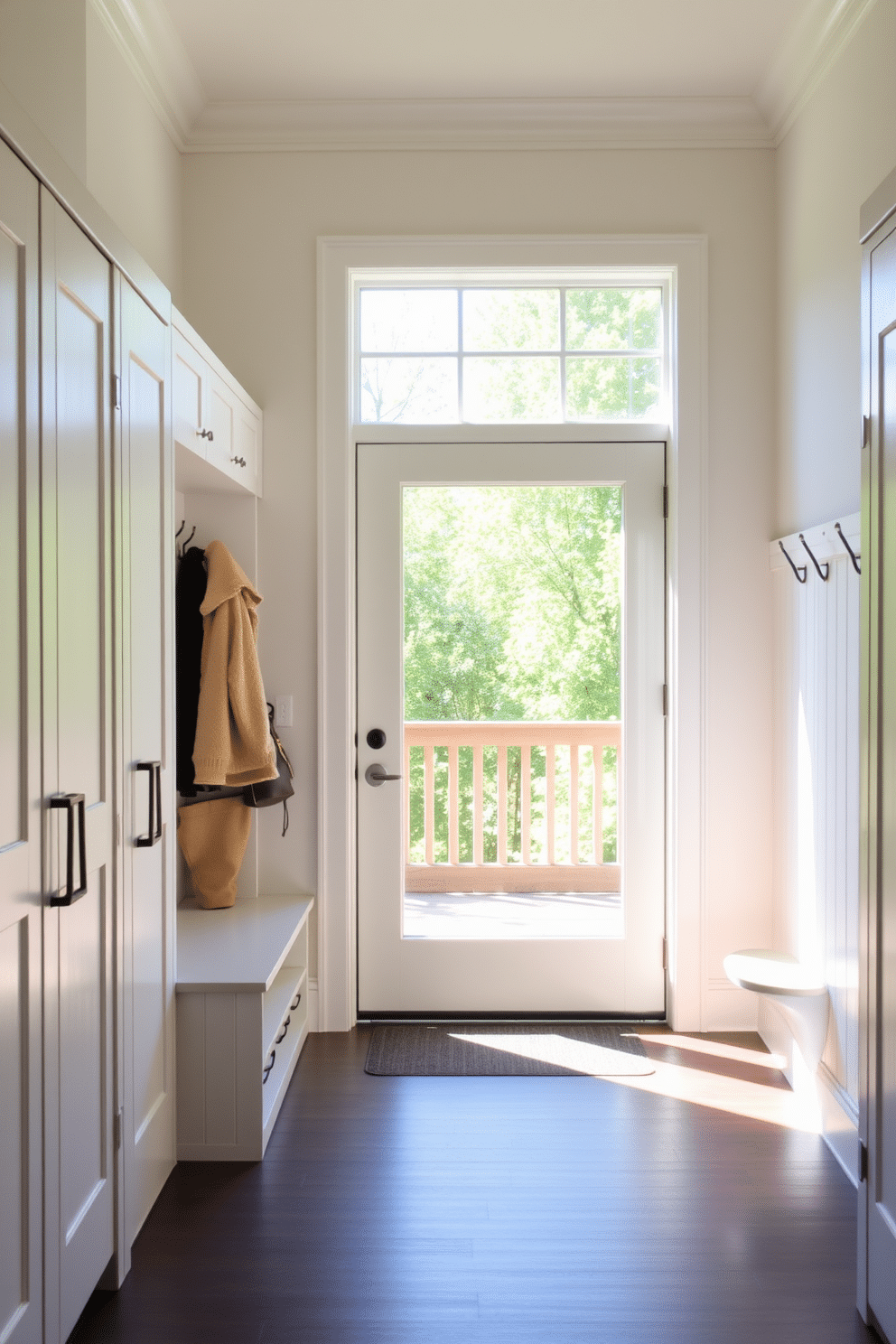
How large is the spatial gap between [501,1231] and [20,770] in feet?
4.90

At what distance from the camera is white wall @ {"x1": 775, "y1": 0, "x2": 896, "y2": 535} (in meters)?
2.58

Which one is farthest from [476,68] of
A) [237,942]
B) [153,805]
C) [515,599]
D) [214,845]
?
[237,942]

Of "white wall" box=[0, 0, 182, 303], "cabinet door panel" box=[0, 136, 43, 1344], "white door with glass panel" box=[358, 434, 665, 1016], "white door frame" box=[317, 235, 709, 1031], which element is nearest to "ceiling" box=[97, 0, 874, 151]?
"white wall" box=[0, 0, 182, 303]

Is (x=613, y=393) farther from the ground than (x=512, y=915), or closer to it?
farther from the ground

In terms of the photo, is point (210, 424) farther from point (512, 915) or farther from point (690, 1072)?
point (690, 1072)

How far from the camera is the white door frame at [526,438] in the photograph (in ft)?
11.2

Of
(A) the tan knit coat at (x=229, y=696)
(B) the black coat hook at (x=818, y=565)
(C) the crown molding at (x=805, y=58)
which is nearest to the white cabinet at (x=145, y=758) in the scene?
(A) the tan knit coat at (x=229, y=696)

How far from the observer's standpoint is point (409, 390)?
3.54 metres

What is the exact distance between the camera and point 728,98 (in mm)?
3287

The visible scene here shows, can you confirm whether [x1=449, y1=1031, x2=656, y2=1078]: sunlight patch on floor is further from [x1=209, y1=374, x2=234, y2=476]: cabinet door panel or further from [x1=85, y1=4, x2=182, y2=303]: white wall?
[x1=85, y1=4, x2=182, y2=303]: white wall

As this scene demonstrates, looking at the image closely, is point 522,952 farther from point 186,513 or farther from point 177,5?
point 177,5

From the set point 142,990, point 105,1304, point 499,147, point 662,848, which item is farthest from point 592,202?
point 105,1304

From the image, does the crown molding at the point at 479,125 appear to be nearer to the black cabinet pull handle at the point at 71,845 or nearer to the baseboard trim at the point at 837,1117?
the black cabinet pull handle at the point at 71,845

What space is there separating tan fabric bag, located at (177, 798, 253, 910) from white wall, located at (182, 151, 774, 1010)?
0.78ft
